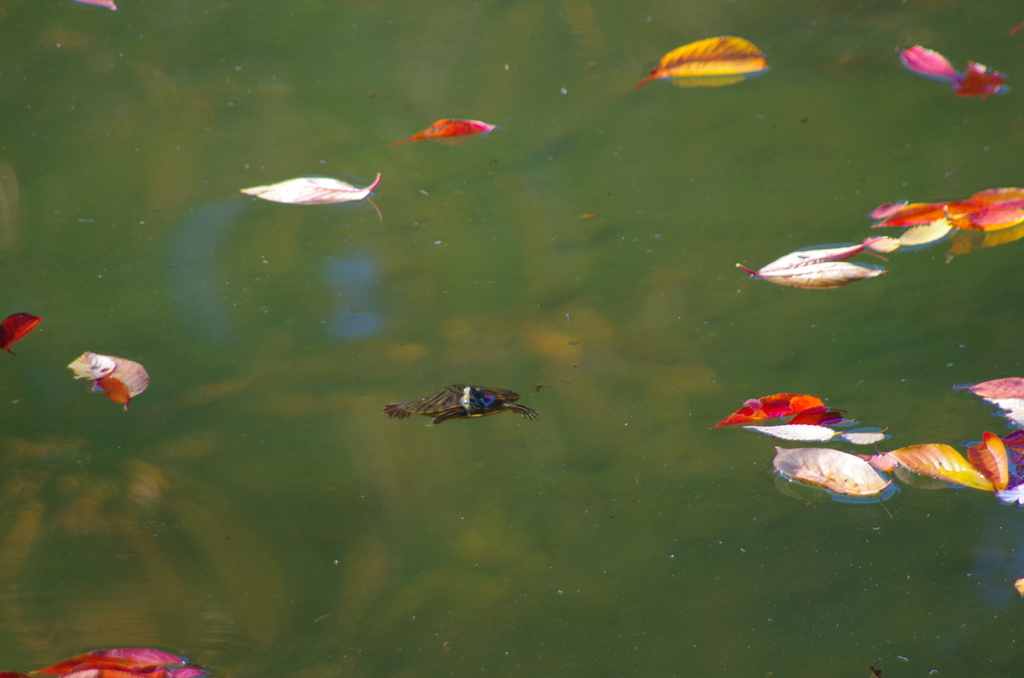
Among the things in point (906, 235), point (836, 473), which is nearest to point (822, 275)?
point (906, 235)

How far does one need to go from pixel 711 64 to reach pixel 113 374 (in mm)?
1460

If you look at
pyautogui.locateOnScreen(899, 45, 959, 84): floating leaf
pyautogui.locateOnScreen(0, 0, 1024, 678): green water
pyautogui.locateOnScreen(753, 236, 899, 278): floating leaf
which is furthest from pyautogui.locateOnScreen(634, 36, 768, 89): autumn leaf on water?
pyautogui.locateOnScreen(753, 236, 899, 278): floating leaf

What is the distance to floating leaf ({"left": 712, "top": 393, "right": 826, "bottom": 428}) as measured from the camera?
135 centimetres

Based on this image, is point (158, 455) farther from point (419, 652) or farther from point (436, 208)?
point (436, 208)

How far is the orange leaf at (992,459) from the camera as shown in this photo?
4.26ft

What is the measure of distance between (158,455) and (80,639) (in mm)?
343

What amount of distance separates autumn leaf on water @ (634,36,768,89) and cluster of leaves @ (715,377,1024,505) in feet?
2.50

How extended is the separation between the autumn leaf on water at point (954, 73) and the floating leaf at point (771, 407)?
79 centimetres

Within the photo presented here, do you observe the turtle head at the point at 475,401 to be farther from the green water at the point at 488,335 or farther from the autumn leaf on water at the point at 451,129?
the autumn leaf on water at the point at 451,129

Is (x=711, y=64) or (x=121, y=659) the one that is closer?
(x=121, y=659)

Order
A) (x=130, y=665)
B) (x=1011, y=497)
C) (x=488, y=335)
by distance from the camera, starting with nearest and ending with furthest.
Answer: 1. (x=130, y=665)
2. (x=1011, y=497)
3. (x=488, y=335)

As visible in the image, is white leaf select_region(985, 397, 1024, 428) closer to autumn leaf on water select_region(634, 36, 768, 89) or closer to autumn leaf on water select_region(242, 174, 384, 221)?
autumn leaf on water select_region(634, 36, 768, 89)

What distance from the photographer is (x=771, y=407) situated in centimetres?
137

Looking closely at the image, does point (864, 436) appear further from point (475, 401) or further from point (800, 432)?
point (475, 401)
